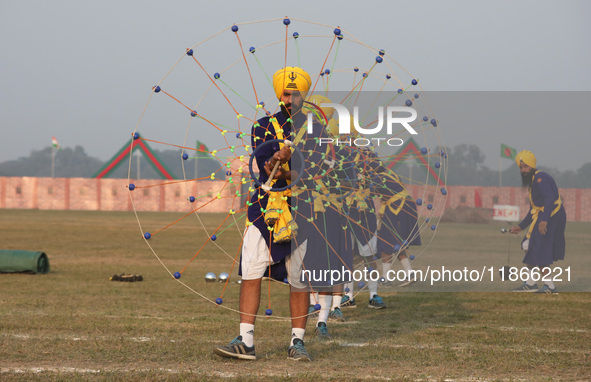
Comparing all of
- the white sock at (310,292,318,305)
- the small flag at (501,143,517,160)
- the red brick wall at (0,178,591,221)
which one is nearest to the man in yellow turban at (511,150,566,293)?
the white sock at (310,292,318,305)

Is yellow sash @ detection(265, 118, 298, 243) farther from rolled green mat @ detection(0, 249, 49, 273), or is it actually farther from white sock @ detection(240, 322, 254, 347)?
rolled green mat @ detection(0, 249, 49, 273)

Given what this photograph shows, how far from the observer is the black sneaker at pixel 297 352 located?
6199 mm

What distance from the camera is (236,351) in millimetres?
6188

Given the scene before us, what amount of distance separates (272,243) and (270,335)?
5.27 ft

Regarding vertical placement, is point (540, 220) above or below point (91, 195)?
below

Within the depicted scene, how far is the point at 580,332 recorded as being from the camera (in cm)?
802

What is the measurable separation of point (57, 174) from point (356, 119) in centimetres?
19554

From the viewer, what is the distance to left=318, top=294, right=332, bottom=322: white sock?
26.2ft

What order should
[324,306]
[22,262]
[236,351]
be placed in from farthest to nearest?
[22,262], [324,306], [236,351]

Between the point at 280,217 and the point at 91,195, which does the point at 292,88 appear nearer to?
the point at 280,217

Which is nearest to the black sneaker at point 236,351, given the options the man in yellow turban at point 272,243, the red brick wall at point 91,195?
the man in yellow turban at point 272,243

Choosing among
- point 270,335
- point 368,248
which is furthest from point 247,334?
point 368,248

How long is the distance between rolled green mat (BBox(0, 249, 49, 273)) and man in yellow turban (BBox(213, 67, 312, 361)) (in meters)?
8.96

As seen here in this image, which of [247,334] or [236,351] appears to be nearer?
[236,351]
